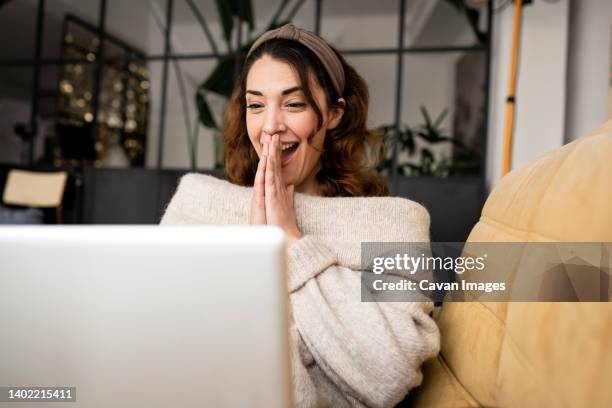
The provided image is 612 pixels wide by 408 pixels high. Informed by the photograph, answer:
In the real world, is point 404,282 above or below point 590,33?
below

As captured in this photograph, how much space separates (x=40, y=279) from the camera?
0.39m

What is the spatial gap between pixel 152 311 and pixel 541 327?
16.2 inches

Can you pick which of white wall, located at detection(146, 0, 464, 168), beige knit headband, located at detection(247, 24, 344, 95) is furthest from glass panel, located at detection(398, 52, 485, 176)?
beige knit headband, located at detection(247, 24, 344, 95)

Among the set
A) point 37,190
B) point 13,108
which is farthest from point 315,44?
point 13,108

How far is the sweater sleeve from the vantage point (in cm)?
72

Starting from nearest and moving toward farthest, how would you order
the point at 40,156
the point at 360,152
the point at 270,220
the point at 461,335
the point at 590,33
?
the point at 461,335, the point at 270,220, the point at 360,152, the point at 590,33, the point at 40,156

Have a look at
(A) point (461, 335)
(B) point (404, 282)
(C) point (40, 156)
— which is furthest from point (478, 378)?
(C) point (40, 156)

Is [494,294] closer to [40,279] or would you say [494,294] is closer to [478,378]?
[478,378]

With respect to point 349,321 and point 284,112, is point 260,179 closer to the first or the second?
point 284,112

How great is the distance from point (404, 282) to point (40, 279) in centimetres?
61

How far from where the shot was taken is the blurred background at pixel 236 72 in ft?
10.1

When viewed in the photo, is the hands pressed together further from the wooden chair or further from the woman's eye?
the wooden chair

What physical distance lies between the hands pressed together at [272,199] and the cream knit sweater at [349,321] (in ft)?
0.16

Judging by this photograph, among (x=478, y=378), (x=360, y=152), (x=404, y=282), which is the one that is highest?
(x=360, y=152)
